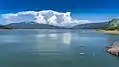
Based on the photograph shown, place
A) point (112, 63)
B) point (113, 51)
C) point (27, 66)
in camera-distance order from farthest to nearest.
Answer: point (113, 51) → point (112, 63) → point (27, 66)

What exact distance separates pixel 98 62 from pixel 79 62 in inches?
52.0

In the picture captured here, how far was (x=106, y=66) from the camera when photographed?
1967cm

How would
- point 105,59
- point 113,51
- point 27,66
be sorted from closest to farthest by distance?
point 27,66 → point 105,59 → point 113,51

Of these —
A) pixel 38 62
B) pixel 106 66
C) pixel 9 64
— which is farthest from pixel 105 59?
pixel 9 64

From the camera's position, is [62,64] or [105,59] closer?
[62,64]

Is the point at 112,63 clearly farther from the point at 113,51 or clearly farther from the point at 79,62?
the point at 113,51

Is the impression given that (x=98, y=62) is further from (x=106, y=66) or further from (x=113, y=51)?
(x=113, y=51)

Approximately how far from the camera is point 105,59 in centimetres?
2273

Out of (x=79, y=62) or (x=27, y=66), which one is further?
(x=79, y=62)

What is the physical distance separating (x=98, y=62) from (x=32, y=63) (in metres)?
4.58

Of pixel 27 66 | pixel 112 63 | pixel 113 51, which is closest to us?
pixel 27 66

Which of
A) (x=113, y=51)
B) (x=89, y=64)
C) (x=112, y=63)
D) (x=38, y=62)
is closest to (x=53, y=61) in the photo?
(x=38, y=62)

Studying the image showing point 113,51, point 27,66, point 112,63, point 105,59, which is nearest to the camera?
point 27,66

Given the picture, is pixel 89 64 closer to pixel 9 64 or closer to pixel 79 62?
pixel 79 62
